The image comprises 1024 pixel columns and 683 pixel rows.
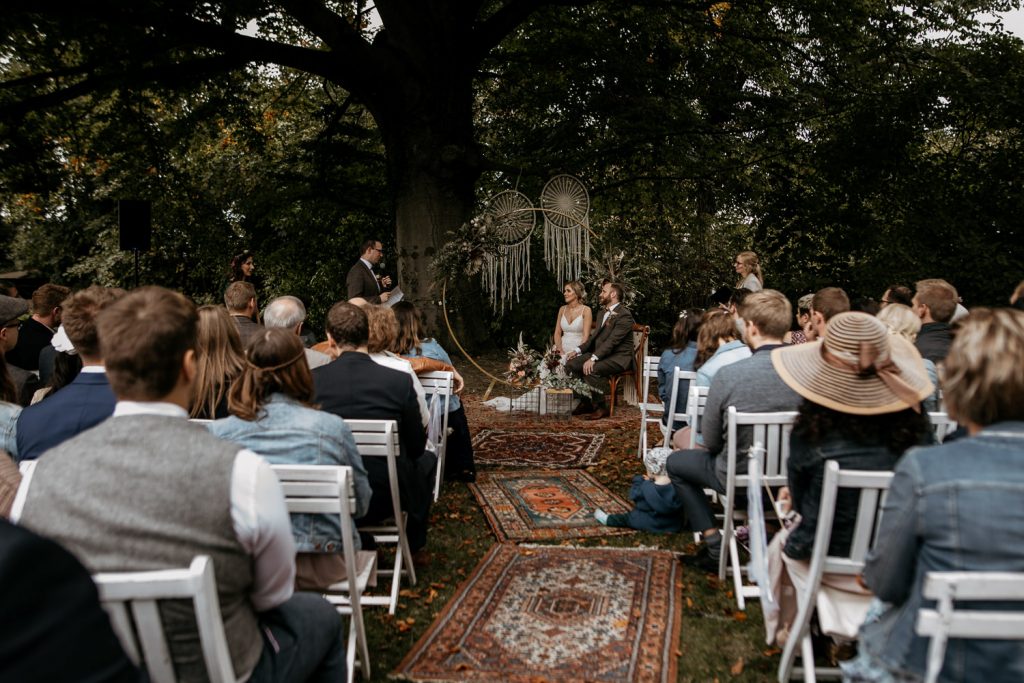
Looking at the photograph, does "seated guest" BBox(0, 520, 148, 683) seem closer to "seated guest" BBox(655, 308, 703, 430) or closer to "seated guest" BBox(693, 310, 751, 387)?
"seated guest" BBox(693, 310, 751, 387)

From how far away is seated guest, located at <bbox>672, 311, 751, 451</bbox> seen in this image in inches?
216

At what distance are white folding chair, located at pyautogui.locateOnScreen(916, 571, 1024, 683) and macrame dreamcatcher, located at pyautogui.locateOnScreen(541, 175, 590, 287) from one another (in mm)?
9072

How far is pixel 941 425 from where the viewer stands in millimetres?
4207

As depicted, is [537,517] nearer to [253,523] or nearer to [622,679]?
[622,679]

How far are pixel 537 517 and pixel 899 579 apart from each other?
3.84m

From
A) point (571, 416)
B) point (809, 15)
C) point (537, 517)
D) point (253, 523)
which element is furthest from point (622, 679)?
point (809, 15)

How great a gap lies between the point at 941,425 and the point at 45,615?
166 inches

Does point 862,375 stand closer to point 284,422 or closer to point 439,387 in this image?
point 284,422

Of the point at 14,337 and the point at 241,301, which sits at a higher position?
the point at 241,301

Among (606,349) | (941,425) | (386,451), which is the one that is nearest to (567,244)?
(606,349)

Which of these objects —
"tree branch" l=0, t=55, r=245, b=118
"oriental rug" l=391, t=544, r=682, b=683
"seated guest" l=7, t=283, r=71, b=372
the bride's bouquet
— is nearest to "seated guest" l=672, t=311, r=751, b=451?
"oriental rug" l=391, t=544, r=682, b=683

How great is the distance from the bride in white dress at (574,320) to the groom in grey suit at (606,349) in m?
0.28

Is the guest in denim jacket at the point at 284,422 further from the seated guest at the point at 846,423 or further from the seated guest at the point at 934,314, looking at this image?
the seated guest at the point at 934,314

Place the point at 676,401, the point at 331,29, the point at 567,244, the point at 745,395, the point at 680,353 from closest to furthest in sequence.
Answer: the point at 745,395 < the point at 676,401 < the point at 680,353 < the point at 567,244 < the point at 331,29
